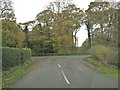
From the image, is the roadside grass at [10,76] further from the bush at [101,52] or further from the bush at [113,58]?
the bush at [101,52]

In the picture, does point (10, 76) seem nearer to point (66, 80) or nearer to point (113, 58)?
point (66, 80)

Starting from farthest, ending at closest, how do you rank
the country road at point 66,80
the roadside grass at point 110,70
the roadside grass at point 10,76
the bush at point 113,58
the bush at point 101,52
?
the bush at point 101,52
the bush at point 113,58
the roadside grass at point 110,70
the roadside grass at point 10,76
the country road at point 66,80

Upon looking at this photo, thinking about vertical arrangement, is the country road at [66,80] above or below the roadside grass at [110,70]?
above

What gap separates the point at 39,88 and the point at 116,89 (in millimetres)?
4017

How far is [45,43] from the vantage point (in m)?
81.6

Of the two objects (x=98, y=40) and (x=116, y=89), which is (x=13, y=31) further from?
(x=116, y=89)

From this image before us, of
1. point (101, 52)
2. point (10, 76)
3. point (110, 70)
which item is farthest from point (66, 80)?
point (101, 52)

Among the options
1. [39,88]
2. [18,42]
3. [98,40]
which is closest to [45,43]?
[18,42]

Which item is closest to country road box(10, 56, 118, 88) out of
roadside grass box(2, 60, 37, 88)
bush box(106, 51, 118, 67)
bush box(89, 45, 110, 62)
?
roadside grass box(2, 60, 37, 88)

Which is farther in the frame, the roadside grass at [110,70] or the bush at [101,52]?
the bush at [101,52]

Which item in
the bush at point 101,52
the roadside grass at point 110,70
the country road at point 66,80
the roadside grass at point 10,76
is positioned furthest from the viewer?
the bush at point 101,52

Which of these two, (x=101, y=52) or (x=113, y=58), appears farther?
(x=101, y=52)

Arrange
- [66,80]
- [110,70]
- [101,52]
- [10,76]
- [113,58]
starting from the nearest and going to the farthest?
[66,80], [10,76], [110,70], [113,58], [101,52]

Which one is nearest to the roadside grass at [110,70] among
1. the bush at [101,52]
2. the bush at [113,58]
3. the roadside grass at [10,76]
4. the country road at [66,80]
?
the bush at [113,58]
